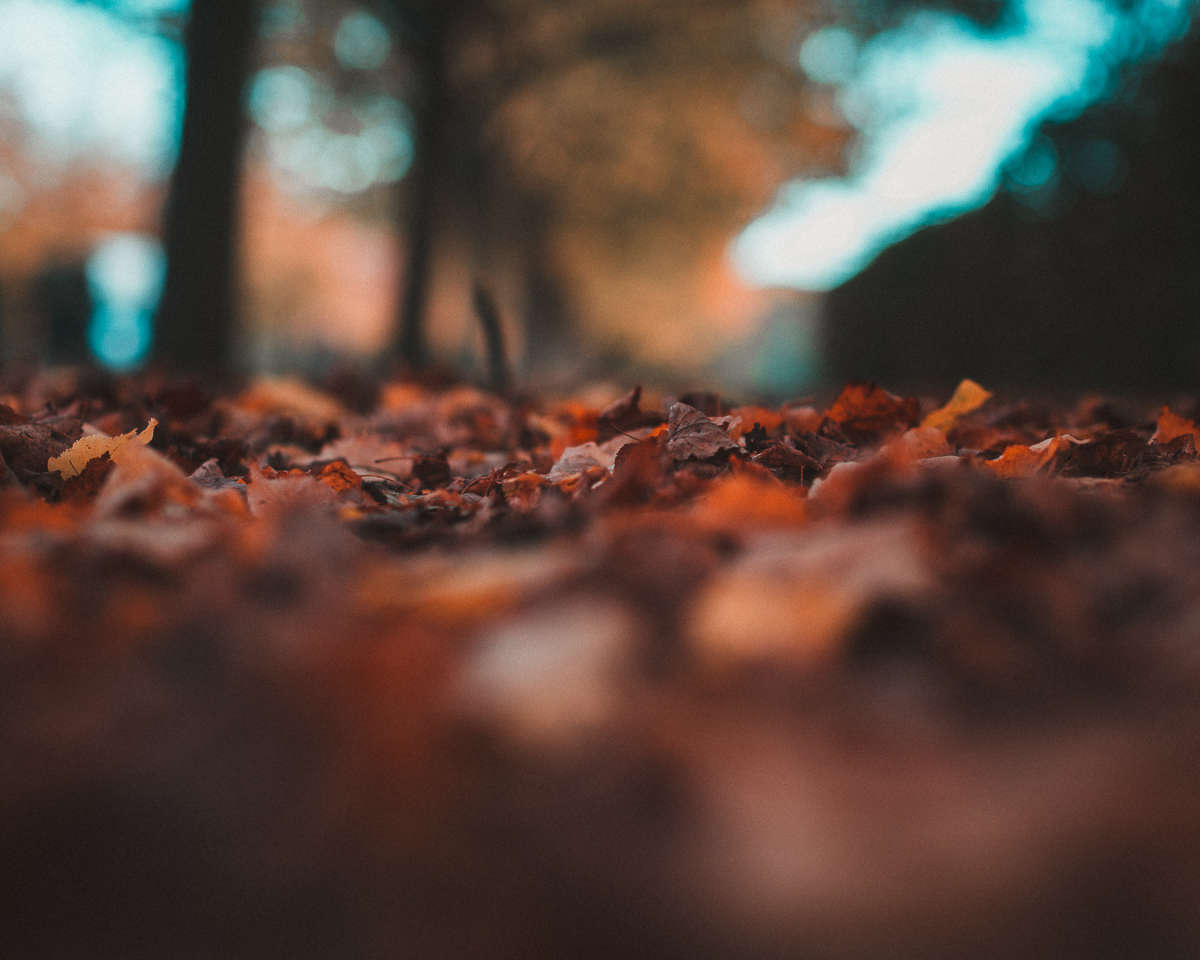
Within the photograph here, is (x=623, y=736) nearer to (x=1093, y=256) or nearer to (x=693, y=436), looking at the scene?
(x=693, y=436)

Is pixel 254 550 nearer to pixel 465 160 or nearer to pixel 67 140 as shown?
pixel 465 160

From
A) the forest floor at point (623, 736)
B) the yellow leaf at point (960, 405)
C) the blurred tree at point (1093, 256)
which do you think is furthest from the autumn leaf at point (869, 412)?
the blurred tree at point (1093, 256)

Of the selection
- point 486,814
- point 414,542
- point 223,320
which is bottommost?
point 223,320

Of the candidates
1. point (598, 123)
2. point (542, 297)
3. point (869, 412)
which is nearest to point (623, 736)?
point (869, 412)

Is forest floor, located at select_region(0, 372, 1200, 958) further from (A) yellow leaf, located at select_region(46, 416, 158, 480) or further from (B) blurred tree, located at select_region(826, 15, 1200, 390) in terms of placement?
(B) blurred tree, located at select_region(826, 15, 1200, 390)

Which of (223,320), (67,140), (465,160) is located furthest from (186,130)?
(67,140)

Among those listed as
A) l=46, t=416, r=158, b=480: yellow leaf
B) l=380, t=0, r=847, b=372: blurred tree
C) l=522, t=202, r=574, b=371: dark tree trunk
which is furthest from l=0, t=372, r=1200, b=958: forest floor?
l=522, t=202, r=574, b=371: dark tree trunk
